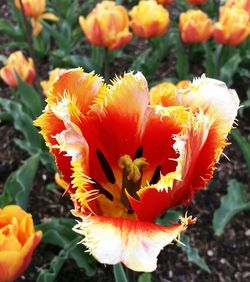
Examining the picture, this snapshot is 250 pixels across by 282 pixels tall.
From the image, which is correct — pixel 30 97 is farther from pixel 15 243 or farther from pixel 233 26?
pixel 15 243

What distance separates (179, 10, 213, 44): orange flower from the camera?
2107 mm

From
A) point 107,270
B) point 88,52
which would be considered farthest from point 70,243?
point 88,52

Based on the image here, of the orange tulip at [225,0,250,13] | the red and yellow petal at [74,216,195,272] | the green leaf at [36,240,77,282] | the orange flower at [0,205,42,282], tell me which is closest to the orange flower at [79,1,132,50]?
the orange tulip at [225,0,250,13]

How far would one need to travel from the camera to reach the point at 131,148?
1.04m

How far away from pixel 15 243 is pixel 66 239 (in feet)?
1.70

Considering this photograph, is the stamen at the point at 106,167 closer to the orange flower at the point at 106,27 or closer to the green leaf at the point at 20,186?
the green leaf at the point at 20,186

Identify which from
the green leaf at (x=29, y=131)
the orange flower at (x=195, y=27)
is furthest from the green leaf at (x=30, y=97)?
the orange flower at (x=195, y=27)

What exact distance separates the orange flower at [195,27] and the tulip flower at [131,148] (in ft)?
3.81

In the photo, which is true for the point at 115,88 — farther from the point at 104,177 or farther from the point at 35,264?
the point at 35,264

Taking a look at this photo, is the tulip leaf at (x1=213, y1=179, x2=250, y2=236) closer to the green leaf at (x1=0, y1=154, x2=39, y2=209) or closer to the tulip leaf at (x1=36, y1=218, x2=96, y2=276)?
the tulip leaf at (x1=36, y1=218, x2=96, y2=276)

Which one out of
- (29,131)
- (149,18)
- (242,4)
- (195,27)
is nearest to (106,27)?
(149,18)

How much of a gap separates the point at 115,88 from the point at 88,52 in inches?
77.2

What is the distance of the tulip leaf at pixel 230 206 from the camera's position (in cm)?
182

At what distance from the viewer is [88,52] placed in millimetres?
2850
